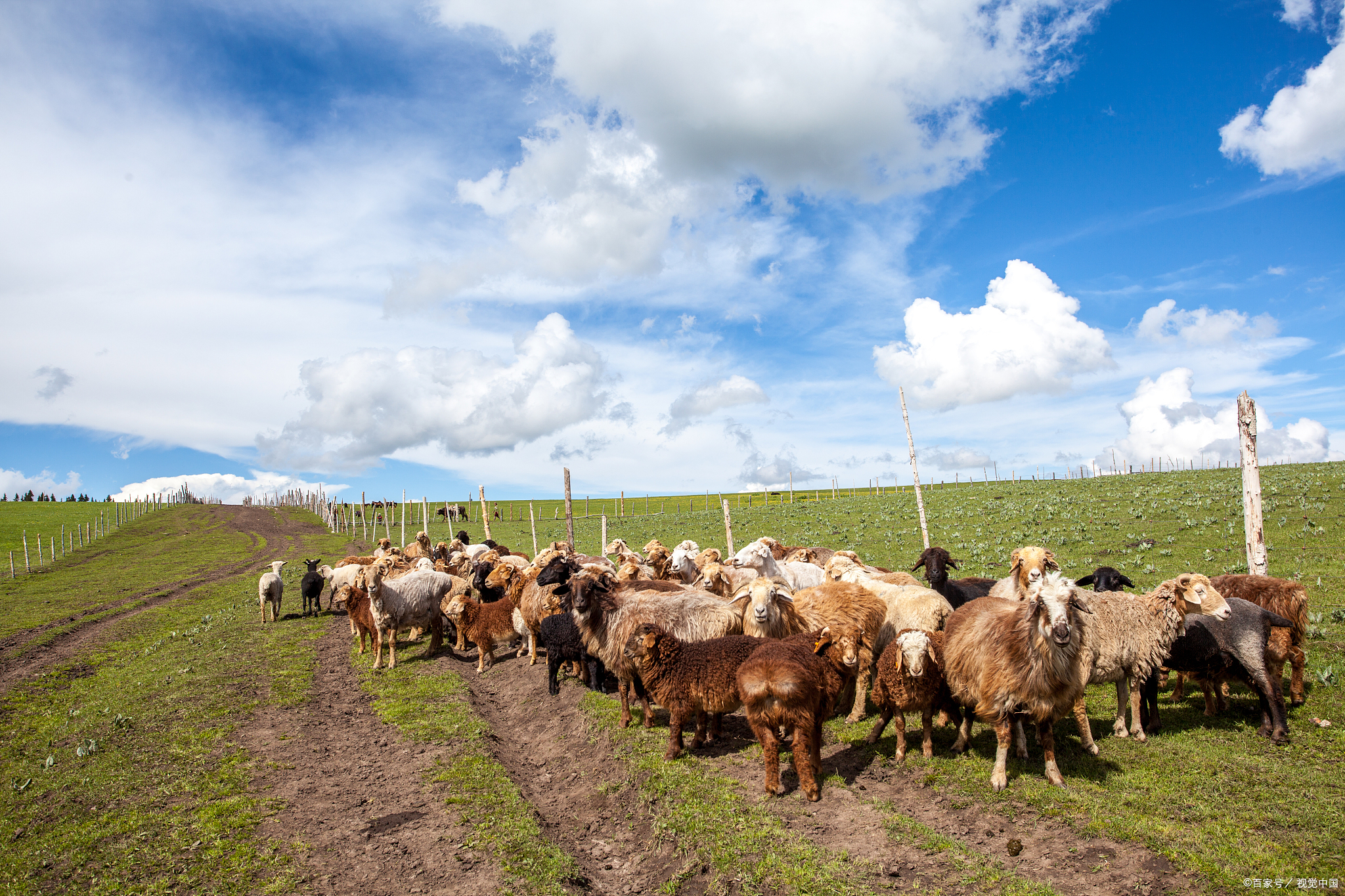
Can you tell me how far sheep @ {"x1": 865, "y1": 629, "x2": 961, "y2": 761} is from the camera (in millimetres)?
6777

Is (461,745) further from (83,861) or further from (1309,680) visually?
(1309,680)

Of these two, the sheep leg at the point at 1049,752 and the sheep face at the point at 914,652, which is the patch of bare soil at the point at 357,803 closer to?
the sheep face at the point at 914,652

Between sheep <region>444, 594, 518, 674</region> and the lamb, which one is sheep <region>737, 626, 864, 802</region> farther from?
sheep <region>444, 594, 518, 674</region>

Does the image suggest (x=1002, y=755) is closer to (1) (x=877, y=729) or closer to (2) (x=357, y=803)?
(1) (x=877, y=729)

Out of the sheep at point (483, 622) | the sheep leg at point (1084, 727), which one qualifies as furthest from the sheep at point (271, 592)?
the sheep leg at point (1084, 727)

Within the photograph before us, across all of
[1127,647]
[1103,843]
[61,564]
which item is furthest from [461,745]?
[61,564]

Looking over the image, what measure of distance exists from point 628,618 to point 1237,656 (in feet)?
24.2

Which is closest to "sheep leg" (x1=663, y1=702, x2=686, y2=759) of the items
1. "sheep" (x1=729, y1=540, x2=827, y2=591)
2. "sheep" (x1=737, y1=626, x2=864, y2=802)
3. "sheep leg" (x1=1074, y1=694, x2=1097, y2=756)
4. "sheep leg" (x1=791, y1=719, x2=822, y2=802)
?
"sheep" (x1=737, y1=626, x2=864, y2=802)

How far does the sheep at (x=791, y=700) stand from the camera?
621 cm

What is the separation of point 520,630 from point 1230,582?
11.7m

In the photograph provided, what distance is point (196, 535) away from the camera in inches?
2196

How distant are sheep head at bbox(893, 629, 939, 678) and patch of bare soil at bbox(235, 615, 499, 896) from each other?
4432 millimetres

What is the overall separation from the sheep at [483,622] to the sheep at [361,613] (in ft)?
5.55

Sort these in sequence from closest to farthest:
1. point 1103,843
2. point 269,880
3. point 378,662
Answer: point 1103,843 < point 269,880 < point 378,662
